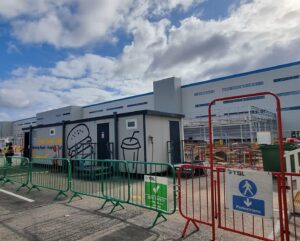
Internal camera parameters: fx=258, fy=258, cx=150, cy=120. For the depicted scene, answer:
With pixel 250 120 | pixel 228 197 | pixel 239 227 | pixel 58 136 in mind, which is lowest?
pixel 239 227

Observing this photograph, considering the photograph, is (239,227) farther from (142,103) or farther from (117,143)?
(142,103)

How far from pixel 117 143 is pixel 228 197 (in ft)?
27.4

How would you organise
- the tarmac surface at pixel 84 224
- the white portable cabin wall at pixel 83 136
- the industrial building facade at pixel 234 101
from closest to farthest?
the tarmac surface at pixel 84 224
the white portable cabin wall at pixel 83 136
the industrial building facade at pixel 234 101

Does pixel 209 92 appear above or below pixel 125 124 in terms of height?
above

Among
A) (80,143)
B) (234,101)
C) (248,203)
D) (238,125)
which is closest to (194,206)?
(248,203)

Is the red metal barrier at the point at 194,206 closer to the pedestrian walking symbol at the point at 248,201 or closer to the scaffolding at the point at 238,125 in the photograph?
the pedestrian walking symbol at the point at 248,201

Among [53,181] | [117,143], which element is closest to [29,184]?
[53,181]

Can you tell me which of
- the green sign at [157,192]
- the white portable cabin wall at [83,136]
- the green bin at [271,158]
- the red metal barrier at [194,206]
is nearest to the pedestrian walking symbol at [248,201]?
the red metal barrier at [194,206]

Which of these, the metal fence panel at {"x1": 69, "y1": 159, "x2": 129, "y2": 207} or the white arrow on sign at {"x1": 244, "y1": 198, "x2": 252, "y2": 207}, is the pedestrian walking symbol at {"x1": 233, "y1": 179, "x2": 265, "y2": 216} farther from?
the metal fence panel at {"x1": 69, "y1": 159, "x2": 129, "y2": 207}

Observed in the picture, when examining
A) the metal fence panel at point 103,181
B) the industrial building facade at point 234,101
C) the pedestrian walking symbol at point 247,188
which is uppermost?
the industrial building facade at point 234,101

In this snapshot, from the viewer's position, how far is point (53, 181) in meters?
8.55

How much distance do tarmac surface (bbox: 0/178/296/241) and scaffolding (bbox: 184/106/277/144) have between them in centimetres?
2369

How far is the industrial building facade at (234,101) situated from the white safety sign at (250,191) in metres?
27.3

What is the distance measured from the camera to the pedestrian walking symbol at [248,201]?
3746mm
